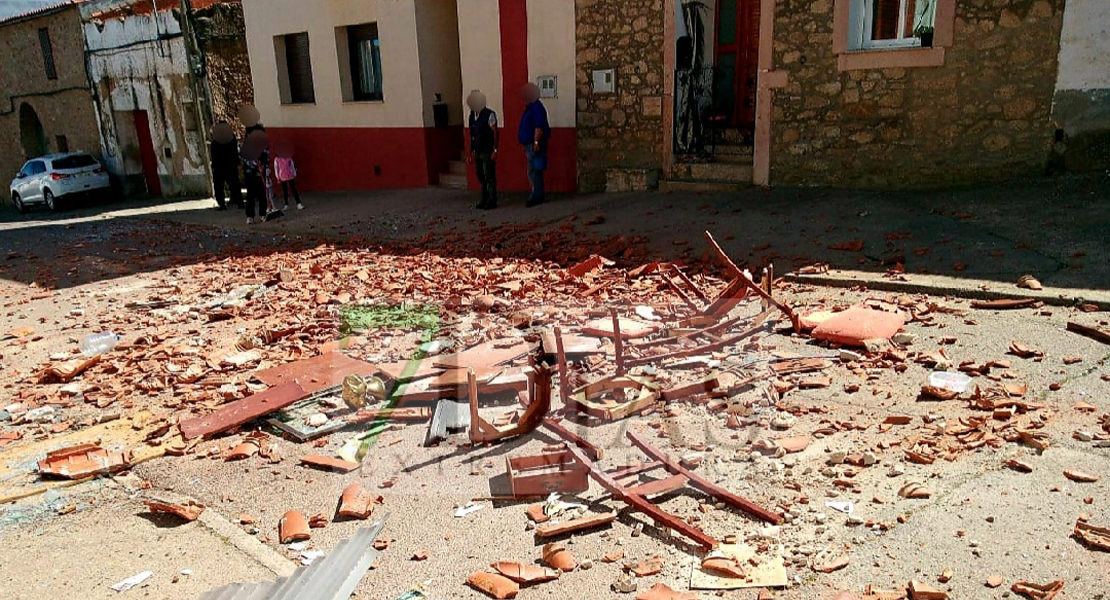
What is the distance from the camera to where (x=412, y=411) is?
207 inches

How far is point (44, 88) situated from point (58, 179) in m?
5.80

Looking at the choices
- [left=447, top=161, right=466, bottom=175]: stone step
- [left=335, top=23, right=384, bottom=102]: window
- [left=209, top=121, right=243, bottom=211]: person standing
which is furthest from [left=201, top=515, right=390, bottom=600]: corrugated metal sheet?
[left=335, top=23, right=384, bottom=102]: window

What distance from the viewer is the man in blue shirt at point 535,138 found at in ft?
42.0

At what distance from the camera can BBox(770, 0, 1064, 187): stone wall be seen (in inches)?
353

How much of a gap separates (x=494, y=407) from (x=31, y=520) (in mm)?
2814

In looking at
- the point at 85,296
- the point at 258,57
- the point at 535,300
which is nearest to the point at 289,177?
the point at 258,57

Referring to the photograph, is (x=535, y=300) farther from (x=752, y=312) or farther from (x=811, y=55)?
(x=811, y=55)

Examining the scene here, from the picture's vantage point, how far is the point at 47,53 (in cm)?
2556

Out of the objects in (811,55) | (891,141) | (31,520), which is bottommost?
(31,520)

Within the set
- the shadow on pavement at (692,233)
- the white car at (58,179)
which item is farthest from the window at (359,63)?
the white car at (58,179)

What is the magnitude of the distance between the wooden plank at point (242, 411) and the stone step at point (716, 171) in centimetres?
792

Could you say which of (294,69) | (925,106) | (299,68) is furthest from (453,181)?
(925,106)

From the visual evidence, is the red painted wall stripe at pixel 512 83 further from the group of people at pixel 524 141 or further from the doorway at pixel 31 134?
the doorway at pixel 31 134

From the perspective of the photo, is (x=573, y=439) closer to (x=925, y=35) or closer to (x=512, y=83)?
(x=925, y=35)
